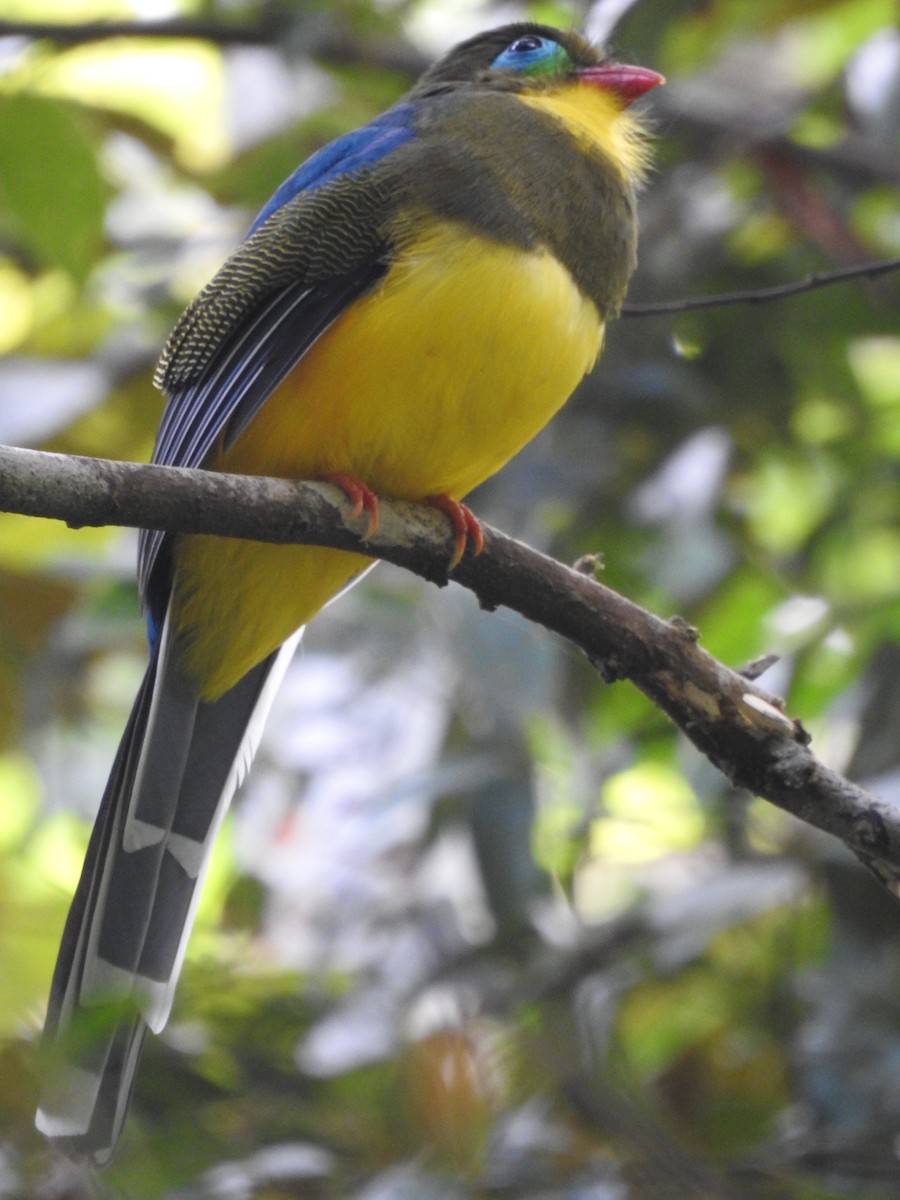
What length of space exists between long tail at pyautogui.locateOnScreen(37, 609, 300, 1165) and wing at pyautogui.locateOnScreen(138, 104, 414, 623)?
228 millimetres

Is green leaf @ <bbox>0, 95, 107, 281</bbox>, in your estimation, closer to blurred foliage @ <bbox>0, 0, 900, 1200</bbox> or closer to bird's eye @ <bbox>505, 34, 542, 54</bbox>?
blurred foliage @ <bbox>0, 0, 900, 1200</bbox>

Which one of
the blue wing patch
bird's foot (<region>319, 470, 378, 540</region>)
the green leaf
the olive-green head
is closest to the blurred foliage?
the green leaf

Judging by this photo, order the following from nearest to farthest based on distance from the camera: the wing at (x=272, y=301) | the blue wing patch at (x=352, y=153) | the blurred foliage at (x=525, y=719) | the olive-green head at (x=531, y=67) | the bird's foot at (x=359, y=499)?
1. the bird's foot at (x=359, y=499)
2. the wing at (x=272, y=301)
3. the blue wing patch at (x=352, y=153)
4. the blurred foliage at (x=525, y=719)
5. the olive-green head at (x=531, y=67)

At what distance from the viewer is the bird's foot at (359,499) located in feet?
8.44

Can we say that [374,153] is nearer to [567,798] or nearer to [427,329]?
[427,329]

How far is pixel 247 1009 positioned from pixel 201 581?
95cm

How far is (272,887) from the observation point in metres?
4.40

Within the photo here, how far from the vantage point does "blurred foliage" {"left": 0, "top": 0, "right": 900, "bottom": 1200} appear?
314cm

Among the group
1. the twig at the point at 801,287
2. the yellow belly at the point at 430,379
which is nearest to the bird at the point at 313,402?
the yellow belly at the point at 430,379

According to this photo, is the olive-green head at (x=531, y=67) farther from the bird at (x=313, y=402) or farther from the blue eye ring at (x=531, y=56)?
the bird at (x=313, y=402)

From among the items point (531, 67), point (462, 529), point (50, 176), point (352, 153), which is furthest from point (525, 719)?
point (50, 176)

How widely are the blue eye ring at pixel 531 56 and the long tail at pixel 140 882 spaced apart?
4.29ft

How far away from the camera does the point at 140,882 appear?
2.85m

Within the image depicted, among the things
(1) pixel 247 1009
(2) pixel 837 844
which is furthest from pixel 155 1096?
(2) pixel 837 844
